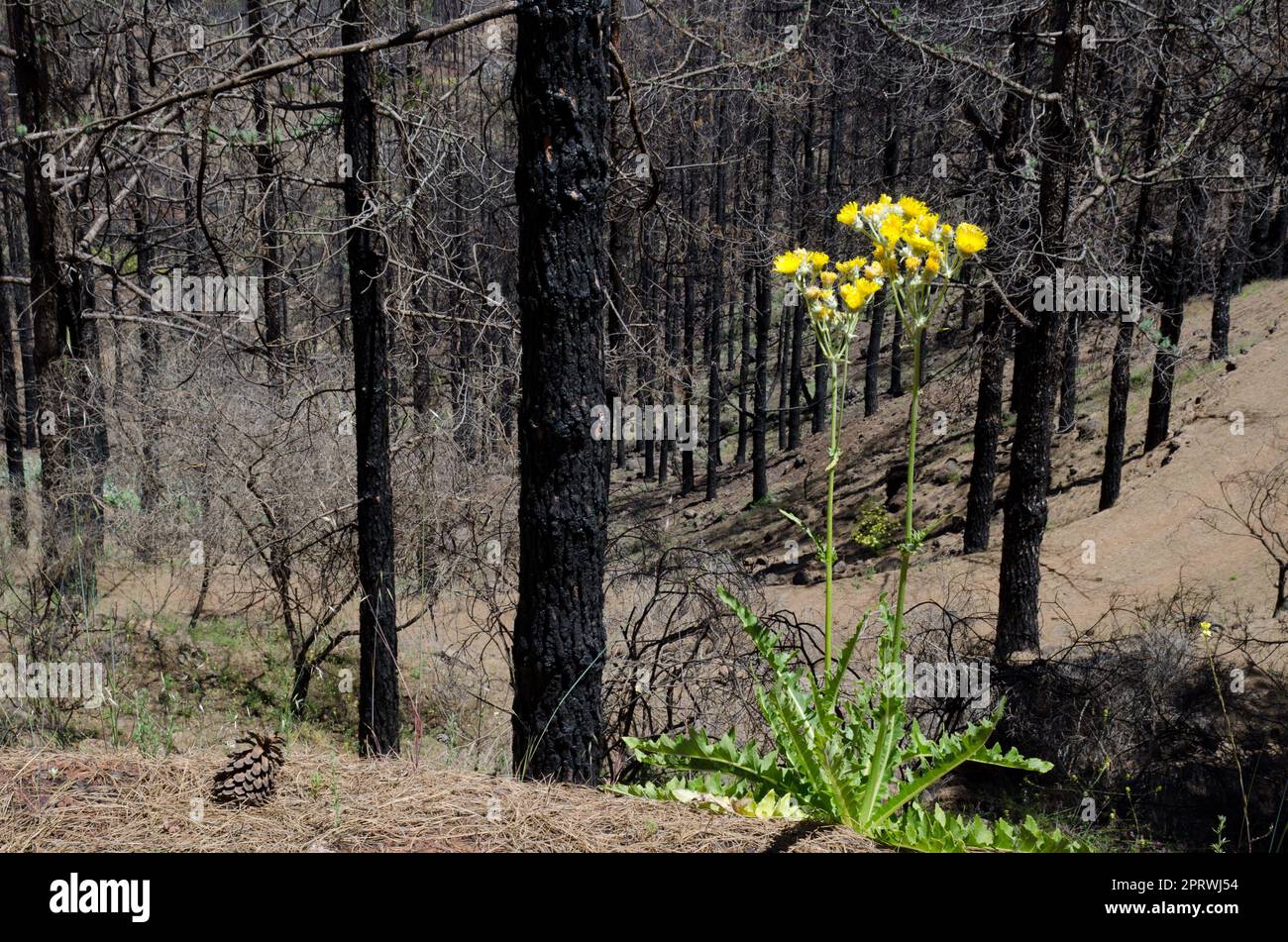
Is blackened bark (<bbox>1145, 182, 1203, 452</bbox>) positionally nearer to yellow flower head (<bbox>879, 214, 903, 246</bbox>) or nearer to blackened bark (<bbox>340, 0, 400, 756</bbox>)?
blackened bark (<bbox>340, 0, 400, 756</bbox>)

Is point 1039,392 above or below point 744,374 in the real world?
above

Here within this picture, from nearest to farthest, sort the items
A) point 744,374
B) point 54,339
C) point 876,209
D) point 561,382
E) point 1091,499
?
1. point 876,209
2. point 561,382
3. point 54,339
4. point 1091,499
5. point 744,374

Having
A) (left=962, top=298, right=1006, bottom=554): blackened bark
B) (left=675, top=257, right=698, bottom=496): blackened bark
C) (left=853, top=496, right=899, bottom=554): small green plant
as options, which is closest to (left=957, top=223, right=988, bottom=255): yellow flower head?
(left=962, top=298, right=1006, bottom=554): blackened bark

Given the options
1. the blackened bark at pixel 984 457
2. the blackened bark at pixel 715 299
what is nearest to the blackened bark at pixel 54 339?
the blackened bark at pixel 984 457

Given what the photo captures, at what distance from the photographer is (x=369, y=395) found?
24.7 feet

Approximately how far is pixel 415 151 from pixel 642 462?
35.2 metres

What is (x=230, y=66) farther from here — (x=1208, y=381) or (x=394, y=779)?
(x=1208, y=381)

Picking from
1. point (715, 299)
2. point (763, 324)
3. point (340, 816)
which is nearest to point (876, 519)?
point (763, 324)

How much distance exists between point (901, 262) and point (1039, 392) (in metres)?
6.65

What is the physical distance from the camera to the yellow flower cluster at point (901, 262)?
3016 millimetres

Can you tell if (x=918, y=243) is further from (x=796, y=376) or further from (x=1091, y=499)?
(x=796, y=376)

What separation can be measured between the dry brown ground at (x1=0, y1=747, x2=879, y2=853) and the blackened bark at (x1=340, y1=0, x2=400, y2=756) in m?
3.73

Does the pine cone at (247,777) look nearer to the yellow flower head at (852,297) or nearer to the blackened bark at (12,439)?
the yellow flower head at (852,297)

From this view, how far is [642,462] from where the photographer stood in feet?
138
